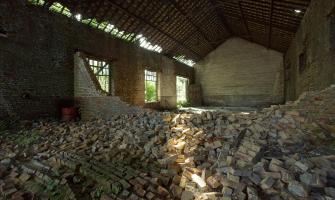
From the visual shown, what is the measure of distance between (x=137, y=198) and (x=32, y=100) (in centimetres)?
612

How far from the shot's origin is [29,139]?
582cm

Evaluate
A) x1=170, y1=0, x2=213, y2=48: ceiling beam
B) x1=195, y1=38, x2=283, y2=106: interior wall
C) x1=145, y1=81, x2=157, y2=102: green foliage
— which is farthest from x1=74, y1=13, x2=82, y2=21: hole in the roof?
x1=195, y1=38, x2=283, y2=106: interior wall

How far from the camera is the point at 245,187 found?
3180 mm

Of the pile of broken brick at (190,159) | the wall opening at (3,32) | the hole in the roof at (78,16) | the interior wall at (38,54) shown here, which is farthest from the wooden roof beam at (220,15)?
the wall opening at (3,32)

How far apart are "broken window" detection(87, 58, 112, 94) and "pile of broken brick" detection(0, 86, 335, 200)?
4.34 meters

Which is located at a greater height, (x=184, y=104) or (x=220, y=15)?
(x=220, y=15)

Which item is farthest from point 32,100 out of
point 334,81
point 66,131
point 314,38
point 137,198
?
point 314,38

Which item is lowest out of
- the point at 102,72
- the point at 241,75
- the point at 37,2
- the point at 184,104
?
the point at 184,104

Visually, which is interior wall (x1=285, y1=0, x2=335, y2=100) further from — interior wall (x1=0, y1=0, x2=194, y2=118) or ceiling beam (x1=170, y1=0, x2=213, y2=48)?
interior wall (x1=0, y1=0, x2=194, y2=118)

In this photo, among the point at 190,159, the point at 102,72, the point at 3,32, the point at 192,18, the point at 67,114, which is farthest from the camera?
the point at 192,18

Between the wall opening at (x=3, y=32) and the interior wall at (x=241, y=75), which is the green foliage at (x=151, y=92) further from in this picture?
the wall opening at (x=3, y=32)

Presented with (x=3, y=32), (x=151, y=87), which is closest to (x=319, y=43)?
(x=3, y=32)

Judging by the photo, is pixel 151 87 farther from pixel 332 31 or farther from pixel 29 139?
pixel 332 31

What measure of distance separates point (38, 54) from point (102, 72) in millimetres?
3138
